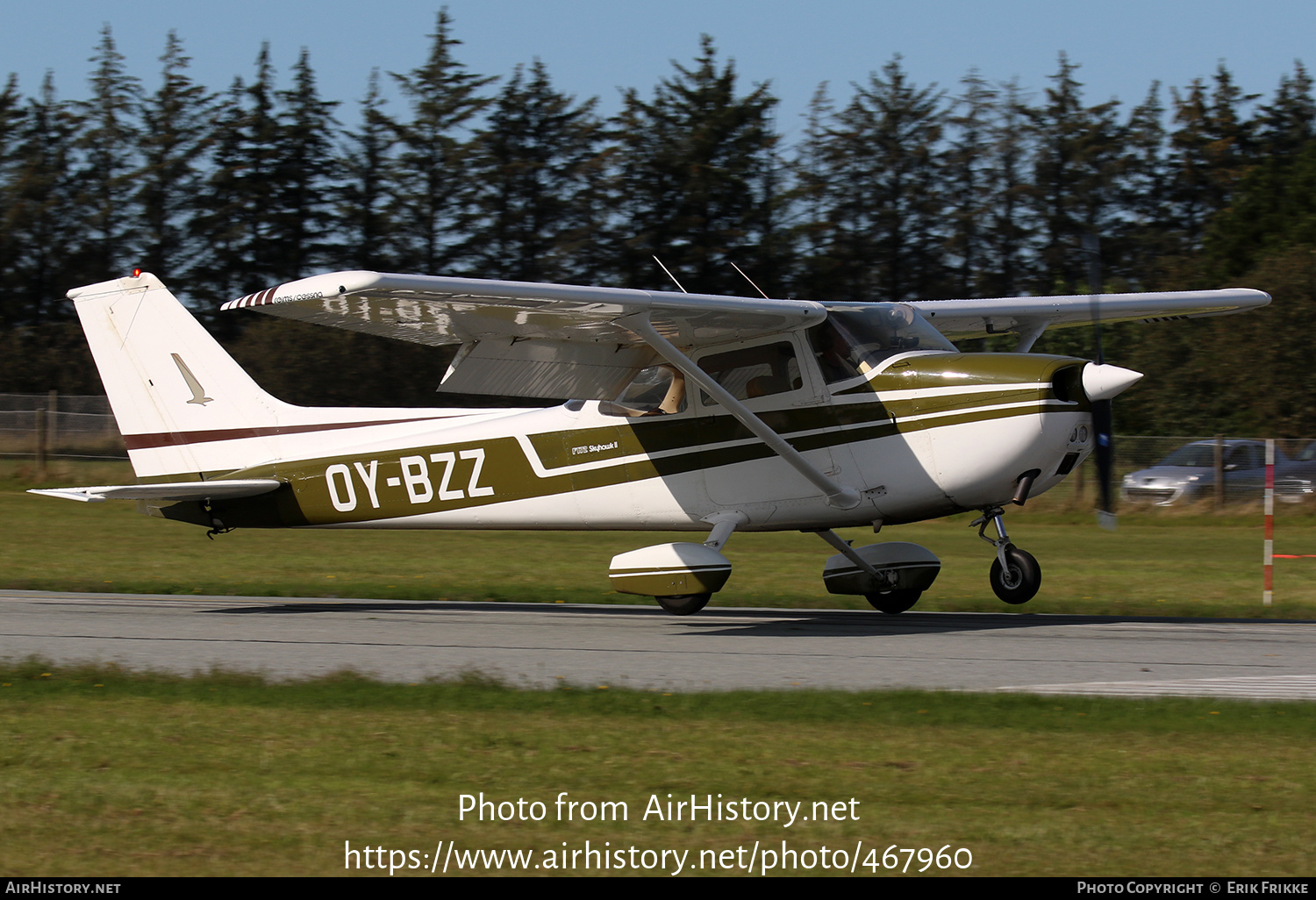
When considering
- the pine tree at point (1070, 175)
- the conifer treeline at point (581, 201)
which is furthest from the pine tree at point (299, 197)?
the pine tree at point (1070, 175)

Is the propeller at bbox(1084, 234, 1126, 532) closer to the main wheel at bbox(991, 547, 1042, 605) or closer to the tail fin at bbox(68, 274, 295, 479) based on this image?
the main wheel at bbox(991, 547, 1042, 605)

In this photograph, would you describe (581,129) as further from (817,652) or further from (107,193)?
(817,652)

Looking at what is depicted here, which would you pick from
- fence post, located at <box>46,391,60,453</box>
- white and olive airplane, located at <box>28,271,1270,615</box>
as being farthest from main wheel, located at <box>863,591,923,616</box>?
fence post, located at <box>46,391,60,453</box>

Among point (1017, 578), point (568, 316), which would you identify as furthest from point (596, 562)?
point (568, 316)

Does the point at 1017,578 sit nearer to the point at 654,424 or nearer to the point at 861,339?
the point at 861,339

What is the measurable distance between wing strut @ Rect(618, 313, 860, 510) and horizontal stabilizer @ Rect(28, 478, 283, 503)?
14.0 feet

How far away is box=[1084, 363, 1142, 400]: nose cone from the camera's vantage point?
10.1m

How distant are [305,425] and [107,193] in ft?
125

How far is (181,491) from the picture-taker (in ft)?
39.9

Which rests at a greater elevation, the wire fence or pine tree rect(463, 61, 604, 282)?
pine tree rect(463, 61, 604, 282)

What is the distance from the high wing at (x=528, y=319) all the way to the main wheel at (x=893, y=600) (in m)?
2.64

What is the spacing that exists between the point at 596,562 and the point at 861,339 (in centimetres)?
726

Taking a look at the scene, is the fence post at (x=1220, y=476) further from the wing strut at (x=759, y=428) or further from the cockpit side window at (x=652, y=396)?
the cockpit side window at (x=652, y=396)

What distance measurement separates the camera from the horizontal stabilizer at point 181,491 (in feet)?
37.9
